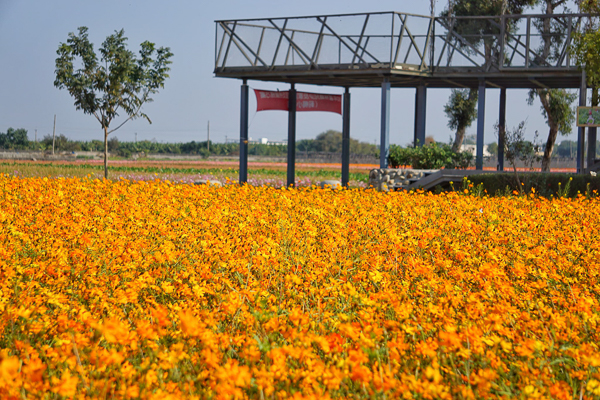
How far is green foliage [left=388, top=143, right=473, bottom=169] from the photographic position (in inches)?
648

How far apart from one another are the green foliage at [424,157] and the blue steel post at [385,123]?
0.85 ft

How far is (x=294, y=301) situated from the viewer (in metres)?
3.96

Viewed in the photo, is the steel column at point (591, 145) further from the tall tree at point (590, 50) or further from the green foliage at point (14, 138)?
the green foliage at point (14, 138)

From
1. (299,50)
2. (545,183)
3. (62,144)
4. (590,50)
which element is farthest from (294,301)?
(62,144)

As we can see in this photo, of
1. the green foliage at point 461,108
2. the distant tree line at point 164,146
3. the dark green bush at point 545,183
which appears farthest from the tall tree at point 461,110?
the distant tree line at point 164,146

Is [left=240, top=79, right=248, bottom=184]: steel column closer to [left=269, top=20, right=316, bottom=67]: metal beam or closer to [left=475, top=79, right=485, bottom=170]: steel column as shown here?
[left=269, top=20, right=316, bottom=67]: metal beam


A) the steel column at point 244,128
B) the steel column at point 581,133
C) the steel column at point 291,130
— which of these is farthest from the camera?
the steel column at point 291,130

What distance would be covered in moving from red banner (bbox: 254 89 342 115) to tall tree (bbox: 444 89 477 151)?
A: 12.0 m

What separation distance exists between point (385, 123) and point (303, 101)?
→ 125 inches

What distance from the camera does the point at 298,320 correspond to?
2.78 metres

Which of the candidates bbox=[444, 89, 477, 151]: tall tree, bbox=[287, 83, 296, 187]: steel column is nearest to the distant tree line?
bbox=[444, 89, 477, 151]: tall tree

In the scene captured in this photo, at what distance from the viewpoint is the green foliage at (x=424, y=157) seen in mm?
16453

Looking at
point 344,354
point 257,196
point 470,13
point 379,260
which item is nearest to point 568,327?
point 344,354

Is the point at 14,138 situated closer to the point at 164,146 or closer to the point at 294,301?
the point at 164,146
